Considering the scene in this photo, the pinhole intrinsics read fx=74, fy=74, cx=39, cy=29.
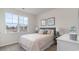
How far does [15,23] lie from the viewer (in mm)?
1414

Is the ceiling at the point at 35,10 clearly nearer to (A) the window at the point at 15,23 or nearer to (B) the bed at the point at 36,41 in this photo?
(A) the window at the point at 15,23

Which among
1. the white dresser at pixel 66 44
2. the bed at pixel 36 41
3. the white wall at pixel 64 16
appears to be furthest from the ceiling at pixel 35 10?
the white dresser at pixel 66 44

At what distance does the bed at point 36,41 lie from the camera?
1.35 meters

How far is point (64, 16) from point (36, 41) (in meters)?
0.70

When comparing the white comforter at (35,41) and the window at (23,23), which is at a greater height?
the window at (23,23)

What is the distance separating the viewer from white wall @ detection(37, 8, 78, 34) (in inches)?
51.4

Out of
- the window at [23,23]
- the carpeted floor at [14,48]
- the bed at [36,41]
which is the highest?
the window at [23,23]

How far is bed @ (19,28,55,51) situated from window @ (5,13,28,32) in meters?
0.18

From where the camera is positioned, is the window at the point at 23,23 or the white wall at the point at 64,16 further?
the window at the point at 23,23

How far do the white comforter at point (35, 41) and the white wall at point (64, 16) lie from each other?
1.05 feet

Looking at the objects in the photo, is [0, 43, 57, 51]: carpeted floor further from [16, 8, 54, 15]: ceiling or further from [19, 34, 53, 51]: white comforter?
[16, 8, 54, 15]: ceiling

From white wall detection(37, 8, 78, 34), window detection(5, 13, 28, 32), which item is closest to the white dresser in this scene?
white wall detection(37, 8, 78, 34)
